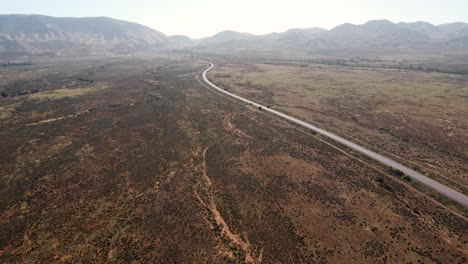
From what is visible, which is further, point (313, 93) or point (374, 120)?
point (313, 93)

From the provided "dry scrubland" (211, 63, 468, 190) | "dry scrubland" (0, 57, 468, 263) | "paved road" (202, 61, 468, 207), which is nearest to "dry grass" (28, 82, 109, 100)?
"dry scrubland" (0, 57, 468, 263)

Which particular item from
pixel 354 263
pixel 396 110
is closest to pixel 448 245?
pixel 354 263

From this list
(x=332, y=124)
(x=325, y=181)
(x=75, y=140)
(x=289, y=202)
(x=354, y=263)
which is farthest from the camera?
(x=332, y=124)

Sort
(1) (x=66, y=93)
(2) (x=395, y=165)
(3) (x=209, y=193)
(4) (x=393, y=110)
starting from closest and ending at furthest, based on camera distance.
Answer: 1. (3) (x=209, y=193)
2. (2) (x=395, y=165)
3. (4) (x=393, y=110)
4. (1) (x=66, y=93)

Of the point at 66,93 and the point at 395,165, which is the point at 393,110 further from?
the point at 66,93

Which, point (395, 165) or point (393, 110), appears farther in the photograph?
point (393, 110)

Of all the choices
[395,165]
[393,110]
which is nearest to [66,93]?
[395,165]

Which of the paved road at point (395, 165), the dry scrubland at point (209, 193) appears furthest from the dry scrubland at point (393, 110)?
the paved road at point (395, 165)

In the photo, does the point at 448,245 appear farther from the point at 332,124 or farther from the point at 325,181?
the point at 332,124
